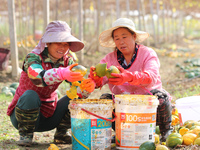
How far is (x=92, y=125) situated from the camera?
7.57 ft

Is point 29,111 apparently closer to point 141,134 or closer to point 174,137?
point 141,134

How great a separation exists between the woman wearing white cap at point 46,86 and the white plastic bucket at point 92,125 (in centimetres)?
23

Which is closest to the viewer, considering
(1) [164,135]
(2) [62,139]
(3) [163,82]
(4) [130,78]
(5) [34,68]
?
(4) [130,78]

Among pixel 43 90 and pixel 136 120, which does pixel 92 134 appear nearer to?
pixel 136 120

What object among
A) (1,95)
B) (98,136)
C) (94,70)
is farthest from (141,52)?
(1,95)

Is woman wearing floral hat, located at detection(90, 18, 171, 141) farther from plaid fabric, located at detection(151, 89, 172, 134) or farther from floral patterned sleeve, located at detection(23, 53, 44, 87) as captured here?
floral patterned sleeve, located at detection(23, 53, 44, 87)

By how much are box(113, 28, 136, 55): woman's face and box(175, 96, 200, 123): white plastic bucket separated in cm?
81

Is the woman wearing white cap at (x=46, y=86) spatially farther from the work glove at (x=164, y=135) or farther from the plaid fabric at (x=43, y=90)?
the work glove at (x=164, y=135)

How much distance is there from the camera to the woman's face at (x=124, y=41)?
284 centimetres

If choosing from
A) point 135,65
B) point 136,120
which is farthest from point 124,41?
point 136,120

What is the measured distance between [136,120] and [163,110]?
51 cm

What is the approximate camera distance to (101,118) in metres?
2.32

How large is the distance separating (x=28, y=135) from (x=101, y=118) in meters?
0.82

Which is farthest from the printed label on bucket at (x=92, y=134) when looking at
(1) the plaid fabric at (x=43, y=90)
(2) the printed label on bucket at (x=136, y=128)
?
(1) the plaid fabric at (x=43, y=90)
